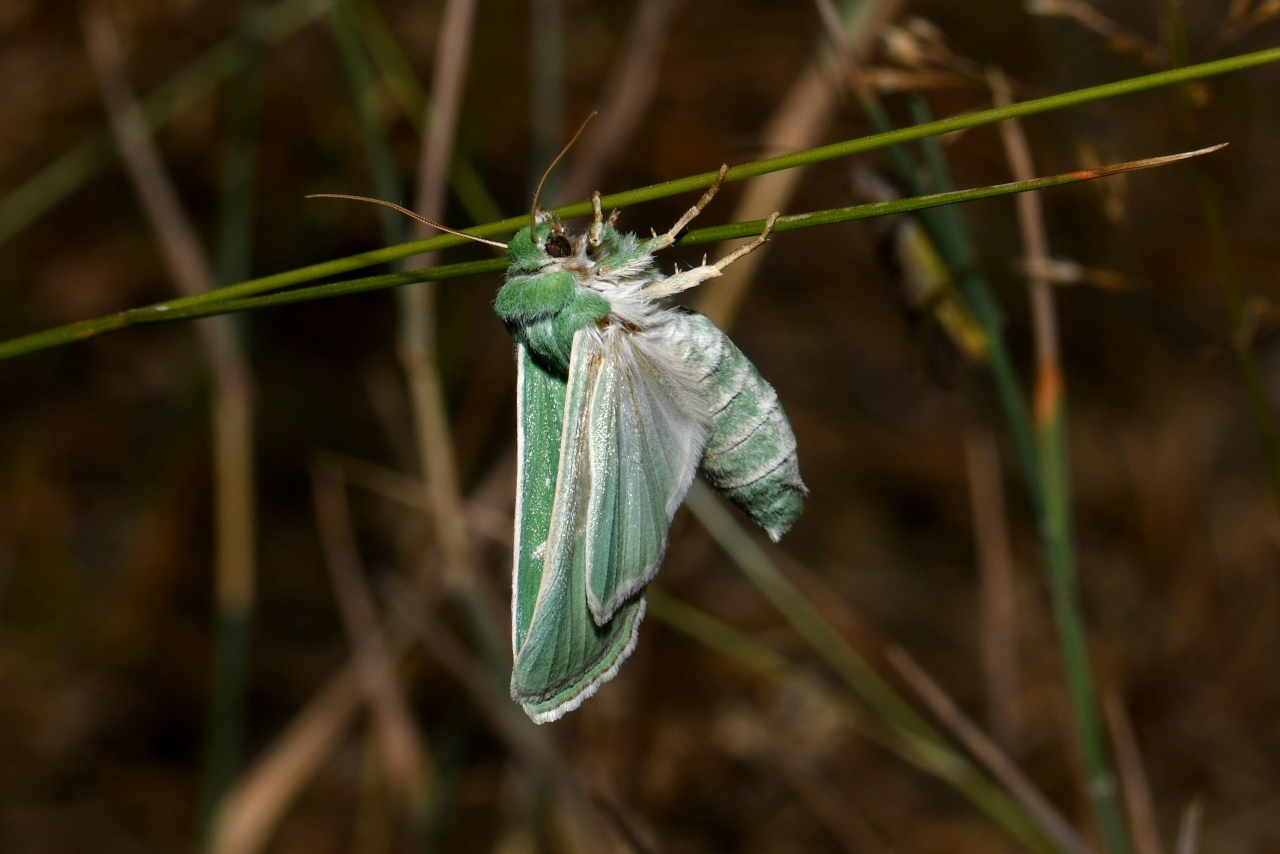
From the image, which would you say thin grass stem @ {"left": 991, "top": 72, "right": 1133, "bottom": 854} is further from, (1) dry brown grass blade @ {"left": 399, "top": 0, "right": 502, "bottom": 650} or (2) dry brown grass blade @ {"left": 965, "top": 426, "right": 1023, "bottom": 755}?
(1) dry brown grass blade @ {"left": 399, "top": 0, "right": 502, "bottom": 650}

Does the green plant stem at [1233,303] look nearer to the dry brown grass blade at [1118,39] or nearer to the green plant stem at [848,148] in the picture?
the dry brown grass blade at [1118,39]

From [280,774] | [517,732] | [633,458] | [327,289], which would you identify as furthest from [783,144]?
[280,774]

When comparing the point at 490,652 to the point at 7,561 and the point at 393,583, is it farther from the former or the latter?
the point at 7,561

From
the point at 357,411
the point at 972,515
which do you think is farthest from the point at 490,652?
the point at 972,515

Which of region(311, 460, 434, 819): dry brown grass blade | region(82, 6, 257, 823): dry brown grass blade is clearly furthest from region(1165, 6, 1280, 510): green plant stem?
region(82, 6, 257, 823): dry brown grass blade

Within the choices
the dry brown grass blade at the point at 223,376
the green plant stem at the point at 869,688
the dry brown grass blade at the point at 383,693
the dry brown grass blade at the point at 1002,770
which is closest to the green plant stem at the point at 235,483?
the dry brown grass blade at the point at 223,376

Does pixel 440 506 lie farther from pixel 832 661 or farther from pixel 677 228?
pixel 677 228

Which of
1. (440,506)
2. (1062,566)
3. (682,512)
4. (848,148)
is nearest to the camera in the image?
(848,148)
